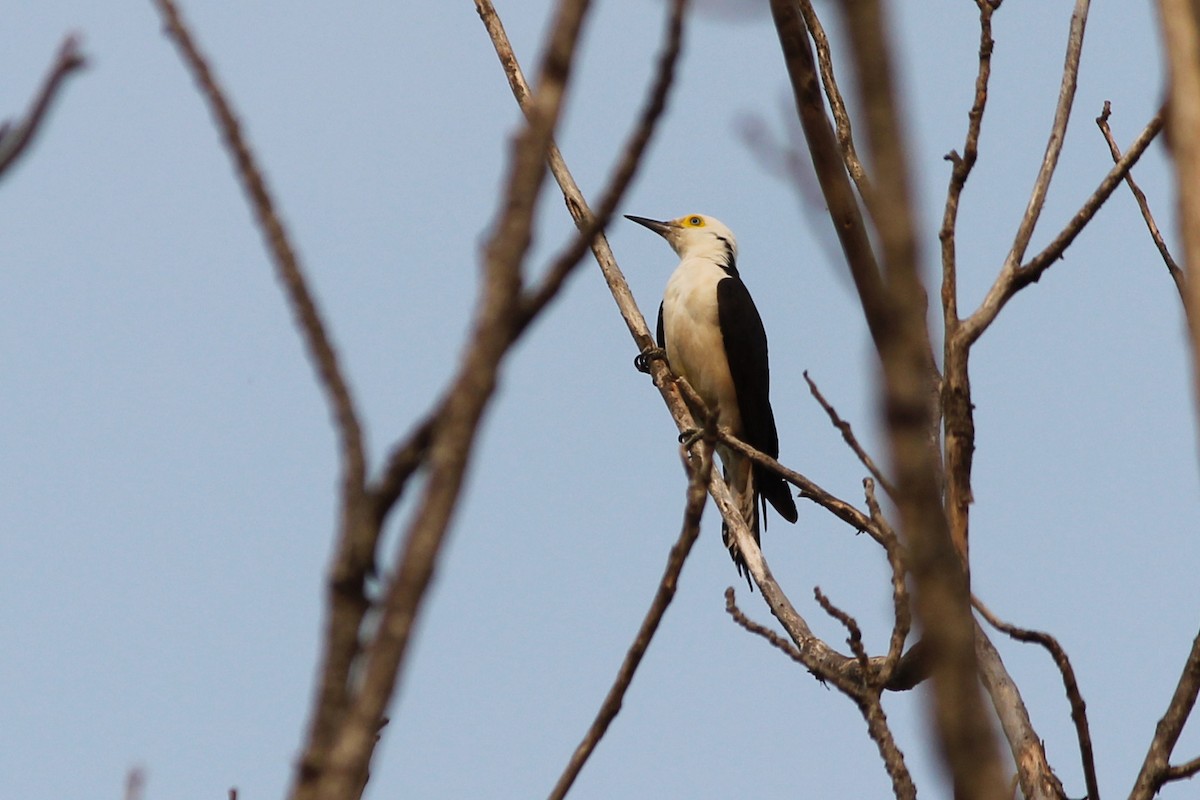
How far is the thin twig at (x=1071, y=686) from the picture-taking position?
3002mm

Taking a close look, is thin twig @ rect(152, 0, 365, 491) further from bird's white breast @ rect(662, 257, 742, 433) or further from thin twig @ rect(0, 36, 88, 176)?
bird's white breast @ rect(662, 257, 742, 433)

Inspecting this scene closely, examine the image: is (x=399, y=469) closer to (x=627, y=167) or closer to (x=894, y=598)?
(x=627, y=167)

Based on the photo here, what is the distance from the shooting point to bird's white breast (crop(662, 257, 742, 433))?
28.7 ft

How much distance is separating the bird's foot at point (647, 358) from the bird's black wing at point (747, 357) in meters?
1.30

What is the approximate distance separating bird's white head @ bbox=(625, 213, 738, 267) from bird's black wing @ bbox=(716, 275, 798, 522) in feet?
2.35

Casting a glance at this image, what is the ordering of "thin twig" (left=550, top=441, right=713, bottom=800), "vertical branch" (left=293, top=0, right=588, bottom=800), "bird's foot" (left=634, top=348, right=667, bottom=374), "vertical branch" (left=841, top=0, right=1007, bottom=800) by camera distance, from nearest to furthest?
"vertical branch" (left=841, top=0, right=1007, bottom=800) < "vertical branch" (left=293, top=0, right=588, bottom=800) < "thin twig" (left=550, top=441, right=713, bottom=800) < "bird's foot" (left=634, top=348, right=667, bottom=374)

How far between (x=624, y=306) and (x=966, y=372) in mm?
3372

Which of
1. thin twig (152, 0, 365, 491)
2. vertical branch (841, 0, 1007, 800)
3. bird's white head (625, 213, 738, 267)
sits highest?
bird's white head (625, 213, 738, 267)

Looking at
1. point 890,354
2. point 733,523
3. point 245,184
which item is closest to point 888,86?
point 890,354

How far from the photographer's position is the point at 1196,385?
1.39 m

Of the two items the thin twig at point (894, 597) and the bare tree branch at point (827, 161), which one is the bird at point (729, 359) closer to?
the thin twig at point (894, 597)

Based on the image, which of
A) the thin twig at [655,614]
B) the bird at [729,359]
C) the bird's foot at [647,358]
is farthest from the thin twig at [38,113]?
the bird at [729,359]

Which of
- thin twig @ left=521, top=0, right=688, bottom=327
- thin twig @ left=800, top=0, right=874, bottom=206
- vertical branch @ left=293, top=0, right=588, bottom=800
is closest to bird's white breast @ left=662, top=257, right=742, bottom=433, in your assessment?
thin twig @ left=800, top=0, right=874, bottom=206

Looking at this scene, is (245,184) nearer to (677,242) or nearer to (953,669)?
(953,669)
